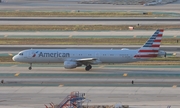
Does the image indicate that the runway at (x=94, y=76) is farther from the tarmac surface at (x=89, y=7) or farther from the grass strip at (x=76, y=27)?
the tarmac surface at (x=89, y=7)

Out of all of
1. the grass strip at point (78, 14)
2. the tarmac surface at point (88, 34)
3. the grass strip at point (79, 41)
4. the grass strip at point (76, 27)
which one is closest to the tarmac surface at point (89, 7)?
the grass strip at point (78, 14)

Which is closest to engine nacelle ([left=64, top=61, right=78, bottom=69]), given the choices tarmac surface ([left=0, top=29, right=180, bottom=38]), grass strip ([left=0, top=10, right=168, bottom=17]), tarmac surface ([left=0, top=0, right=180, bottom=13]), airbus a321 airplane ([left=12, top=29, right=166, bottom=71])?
airbus a321 airplane ([left=12, top=29, right=166, bottom=71])

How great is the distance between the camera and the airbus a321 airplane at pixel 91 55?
7456 cm

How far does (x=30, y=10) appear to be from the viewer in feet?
498

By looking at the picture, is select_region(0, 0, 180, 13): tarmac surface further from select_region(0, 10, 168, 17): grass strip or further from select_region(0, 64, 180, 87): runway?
select_region(0, 64, 180, 87): runway

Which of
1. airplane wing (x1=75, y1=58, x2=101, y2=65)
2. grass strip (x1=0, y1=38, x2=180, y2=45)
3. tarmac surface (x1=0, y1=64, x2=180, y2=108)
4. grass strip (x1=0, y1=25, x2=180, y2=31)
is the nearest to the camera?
tarmac surface (x1=0, y1=64, x2=180, y2=108)

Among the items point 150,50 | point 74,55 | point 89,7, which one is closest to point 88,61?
point 74,55

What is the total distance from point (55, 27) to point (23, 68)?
41.3 metres

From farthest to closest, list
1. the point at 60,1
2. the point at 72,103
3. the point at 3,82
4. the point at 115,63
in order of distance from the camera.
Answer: the point at 60,1
the point at 115,63
the point at 3,82
the point at 72,103

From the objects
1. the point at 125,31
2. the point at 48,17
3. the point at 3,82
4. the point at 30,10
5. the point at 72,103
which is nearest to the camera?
the point at 72,103

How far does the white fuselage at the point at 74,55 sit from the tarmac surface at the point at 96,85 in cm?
137

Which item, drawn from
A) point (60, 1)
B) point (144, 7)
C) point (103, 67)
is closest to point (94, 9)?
point (144, 7)

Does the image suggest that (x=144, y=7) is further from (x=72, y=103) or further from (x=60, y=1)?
(x=72, y=103)

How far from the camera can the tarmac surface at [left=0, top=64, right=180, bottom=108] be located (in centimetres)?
5678
